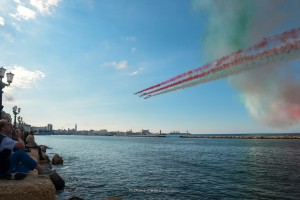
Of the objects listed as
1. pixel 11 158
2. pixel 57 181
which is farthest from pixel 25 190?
pixel 57 181

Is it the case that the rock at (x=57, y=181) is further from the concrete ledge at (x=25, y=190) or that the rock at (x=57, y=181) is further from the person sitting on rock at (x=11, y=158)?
the concrete ledge at (x=25, y=190)

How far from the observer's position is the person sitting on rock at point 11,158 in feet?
25.2

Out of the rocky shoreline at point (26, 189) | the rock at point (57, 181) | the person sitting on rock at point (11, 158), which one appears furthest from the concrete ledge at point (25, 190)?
the rock at point (57, 181)

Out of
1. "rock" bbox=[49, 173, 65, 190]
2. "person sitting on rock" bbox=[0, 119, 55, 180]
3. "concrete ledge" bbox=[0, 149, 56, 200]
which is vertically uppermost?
"person sitting on rock" bbox=[0, 119, 55, 180]

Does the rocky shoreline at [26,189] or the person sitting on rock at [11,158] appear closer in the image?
the rocky shoreline at [26,189]

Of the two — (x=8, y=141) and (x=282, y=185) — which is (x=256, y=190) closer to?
(x=282, y=185)

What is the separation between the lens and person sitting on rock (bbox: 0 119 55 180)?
7680 mm

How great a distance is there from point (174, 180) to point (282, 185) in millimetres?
9652

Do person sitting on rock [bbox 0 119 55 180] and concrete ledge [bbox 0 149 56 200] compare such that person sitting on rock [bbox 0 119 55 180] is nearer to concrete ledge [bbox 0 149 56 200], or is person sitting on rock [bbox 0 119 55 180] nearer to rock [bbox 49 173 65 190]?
concrete ledge [bbox 0 149 56 200]

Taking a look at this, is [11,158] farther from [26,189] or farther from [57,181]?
[57,181]

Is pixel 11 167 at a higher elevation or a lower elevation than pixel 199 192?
higher

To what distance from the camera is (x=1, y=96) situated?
1777 centimetres

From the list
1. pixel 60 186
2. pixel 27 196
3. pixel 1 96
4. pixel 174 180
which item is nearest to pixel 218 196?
pixel 174 180

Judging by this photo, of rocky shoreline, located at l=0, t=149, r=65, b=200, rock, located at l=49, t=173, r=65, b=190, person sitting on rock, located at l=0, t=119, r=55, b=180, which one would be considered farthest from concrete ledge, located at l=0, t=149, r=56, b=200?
rock, located at l=49, t=173, r=65, b=190
